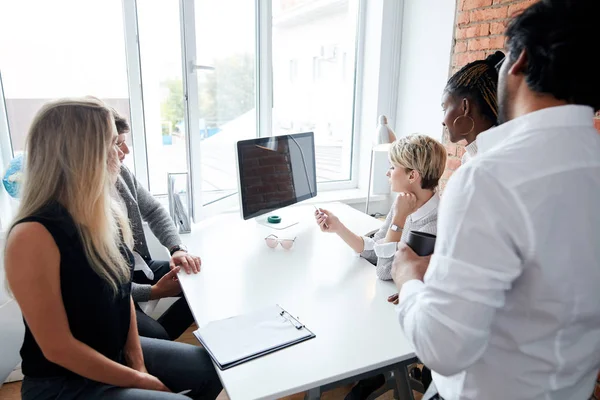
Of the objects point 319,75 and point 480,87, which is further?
point 319,75

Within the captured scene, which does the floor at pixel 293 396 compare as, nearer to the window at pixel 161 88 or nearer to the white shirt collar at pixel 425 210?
the white shirt collar at pixel 425 210

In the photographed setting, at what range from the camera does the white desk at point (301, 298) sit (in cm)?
99

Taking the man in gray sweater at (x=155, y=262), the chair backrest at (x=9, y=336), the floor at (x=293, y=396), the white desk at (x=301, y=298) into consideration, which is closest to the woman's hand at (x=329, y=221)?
the white desk at (x=301, y=298)

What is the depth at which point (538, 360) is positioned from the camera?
681 millimetres

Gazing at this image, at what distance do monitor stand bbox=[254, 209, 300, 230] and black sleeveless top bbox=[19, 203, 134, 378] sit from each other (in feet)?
3.29

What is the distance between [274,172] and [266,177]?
0.06 meters

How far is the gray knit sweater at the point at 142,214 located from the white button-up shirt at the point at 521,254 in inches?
55.1

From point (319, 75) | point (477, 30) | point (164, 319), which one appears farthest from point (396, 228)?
point (319, 75)

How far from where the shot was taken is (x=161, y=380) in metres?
1.27

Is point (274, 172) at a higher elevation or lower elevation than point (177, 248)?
higher

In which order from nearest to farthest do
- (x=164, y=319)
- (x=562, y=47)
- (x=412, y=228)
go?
1. (x=562, y=47)
2. (x=412, y=228)
3. (x=164, y=319)

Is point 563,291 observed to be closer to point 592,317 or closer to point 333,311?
point 592,317

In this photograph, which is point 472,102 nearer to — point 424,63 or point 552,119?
point 552,119

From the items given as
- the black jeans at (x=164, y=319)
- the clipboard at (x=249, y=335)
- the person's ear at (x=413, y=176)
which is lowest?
the black jeans at (x=164, y=319)
